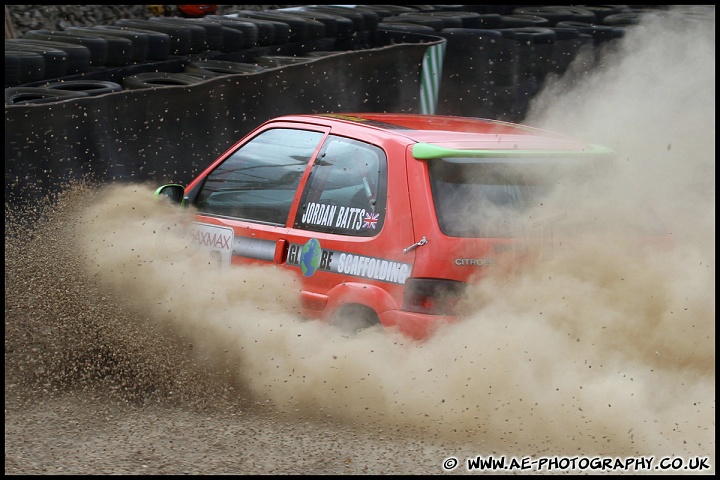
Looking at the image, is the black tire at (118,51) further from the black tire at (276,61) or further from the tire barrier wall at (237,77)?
the black tire at (276,61)

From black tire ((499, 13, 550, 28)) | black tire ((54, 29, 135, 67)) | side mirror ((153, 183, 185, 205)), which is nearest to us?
side mirror ((153, 183, 185, 205))

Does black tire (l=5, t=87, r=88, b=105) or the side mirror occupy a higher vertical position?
black tire (l=5, t=87, r=88, b=105)

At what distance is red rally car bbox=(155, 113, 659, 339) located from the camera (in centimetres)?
499

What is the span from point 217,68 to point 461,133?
16.3ft

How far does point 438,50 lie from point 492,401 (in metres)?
6.93

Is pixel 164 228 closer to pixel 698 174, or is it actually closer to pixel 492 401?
pixel 492 401

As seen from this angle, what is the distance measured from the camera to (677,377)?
5059 mm

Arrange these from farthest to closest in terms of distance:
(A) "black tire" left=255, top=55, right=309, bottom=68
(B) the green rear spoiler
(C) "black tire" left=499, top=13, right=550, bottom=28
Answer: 1. (C) "black tire" left=499, top=13, right=550, bottom=28
2. (A) "black tire" left=255, top=55, right=309, bottom=68
3. (B) the green rear spoiler

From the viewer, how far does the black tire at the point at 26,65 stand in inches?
340

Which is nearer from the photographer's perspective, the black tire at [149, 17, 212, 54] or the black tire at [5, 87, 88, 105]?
the black tire at [5, 87, 88, 105]

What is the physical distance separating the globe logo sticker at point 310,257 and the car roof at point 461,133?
29.0 inches

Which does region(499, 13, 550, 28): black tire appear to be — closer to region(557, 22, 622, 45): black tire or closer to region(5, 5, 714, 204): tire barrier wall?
region(5, 5, 714, 204): tire barrier wall

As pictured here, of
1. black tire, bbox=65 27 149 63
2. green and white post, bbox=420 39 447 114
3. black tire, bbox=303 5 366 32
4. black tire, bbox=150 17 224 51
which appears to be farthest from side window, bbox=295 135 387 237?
black tire, bbox=303 5 366 32

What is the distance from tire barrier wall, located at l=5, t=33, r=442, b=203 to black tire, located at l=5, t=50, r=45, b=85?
0.77 meters
